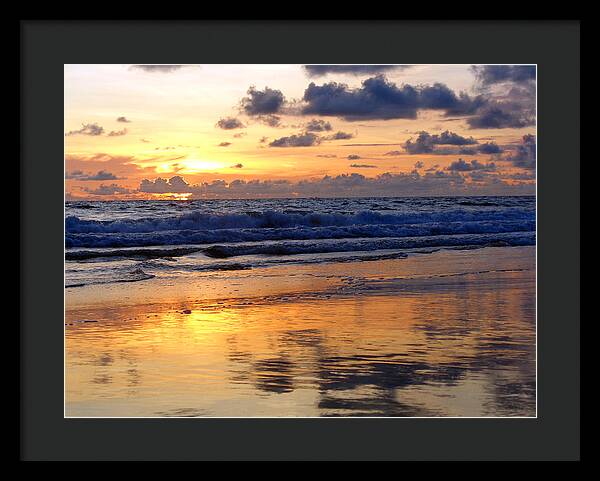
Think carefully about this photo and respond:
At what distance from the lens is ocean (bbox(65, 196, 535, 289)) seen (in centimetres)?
973

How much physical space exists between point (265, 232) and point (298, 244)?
1.91 metres

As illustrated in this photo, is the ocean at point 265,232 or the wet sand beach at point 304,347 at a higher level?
the ocean at point 265,232

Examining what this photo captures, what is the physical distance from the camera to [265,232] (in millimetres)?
13594

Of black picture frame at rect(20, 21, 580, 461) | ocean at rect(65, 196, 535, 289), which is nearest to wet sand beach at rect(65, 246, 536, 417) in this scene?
black picture frame at rect(20, 21, 580, 461)

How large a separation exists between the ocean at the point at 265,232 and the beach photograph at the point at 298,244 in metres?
0.06
